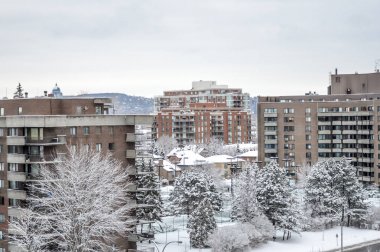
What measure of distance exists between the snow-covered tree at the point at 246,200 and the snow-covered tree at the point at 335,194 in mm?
11320

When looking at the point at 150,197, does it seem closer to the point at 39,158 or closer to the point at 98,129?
the point at 98,129

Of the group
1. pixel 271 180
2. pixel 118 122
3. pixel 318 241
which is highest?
pixel 118 122

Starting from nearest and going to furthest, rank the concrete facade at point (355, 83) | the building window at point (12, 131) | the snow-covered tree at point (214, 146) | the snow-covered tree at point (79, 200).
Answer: the snow-covered tree at point (79, 200), the building window at point (12, 131), the concrete facade at point (355, 83), the snow-covered tree at point (214, 146)

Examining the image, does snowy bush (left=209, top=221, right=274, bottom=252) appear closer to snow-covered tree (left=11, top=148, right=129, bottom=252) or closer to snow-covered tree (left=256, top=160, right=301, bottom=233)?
snow-covered tree (left=256, top=160, right=301, bottom=233)

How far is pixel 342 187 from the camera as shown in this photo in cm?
8350

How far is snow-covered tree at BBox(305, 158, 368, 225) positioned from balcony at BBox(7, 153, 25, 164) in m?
40.1

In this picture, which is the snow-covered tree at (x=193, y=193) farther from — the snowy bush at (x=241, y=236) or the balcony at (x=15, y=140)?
the balcony at (x=15, y=140)

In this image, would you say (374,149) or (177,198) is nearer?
(177,198)

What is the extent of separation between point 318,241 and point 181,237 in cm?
1499

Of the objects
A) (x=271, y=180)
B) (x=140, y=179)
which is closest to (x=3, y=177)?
(x=140, y=179)

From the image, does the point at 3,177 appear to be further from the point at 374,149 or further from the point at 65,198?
the point at 374,149

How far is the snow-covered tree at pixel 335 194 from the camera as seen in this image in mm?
81688

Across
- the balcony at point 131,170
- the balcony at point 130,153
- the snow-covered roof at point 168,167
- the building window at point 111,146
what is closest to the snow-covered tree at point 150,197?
the balcony at point 131,170

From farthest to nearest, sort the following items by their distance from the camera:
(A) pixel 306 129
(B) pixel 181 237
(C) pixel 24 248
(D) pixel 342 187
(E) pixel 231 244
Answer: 1. (A) pixel 306 129
2. (D) pixel 342 187
3. (B) pixel 181 237
4. (E) pixel 231 244
5. (C) pixel 24 248
